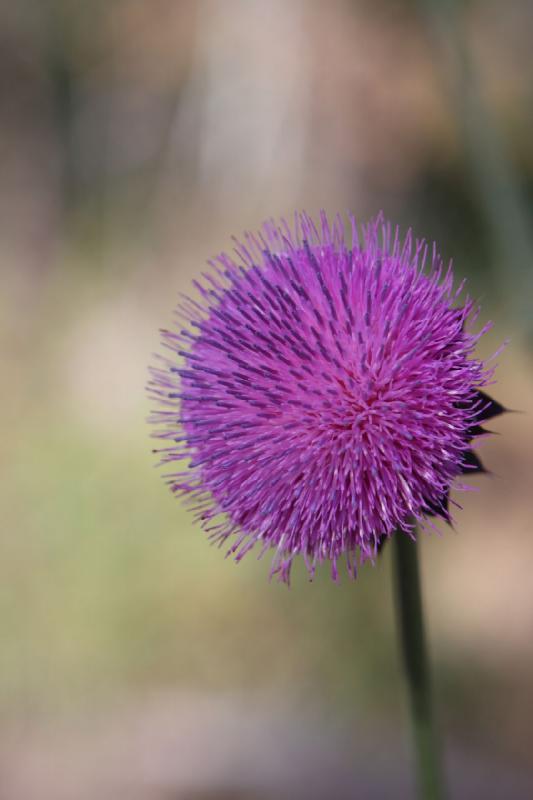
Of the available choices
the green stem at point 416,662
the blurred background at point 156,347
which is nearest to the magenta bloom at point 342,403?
the green stem at point 416,662

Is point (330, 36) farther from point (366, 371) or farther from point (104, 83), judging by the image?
point (366, 371)

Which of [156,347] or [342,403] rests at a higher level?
[156,347]

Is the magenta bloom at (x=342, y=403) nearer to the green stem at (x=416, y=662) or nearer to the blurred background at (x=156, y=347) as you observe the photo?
the green stem at (x=416, y=662)

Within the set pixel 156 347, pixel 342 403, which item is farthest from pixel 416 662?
pixel 156 347

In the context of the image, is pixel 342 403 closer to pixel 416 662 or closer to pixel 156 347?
pixel 416 662

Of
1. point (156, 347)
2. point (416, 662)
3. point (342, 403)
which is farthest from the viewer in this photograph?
point (156, 347)
